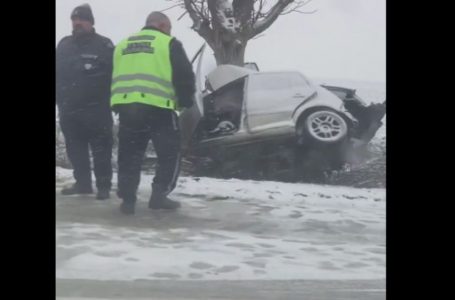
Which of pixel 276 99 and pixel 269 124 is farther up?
pixel 276 99

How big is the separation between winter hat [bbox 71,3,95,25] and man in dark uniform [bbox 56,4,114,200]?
3cm

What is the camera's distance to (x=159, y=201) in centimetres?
471

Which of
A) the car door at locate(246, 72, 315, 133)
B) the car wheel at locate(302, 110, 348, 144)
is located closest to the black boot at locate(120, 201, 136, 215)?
the car door at locate(246, 72, 315, 133)

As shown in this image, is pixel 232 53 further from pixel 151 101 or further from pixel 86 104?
pixel 86 104

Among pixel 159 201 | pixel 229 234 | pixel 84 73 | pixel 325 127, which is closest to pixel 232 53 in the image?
pixel 325 127

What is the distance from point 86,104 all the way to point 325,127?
5.31 feet

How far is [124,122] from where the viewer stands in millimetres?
4734

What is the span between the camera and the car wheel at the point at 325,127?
469 cm

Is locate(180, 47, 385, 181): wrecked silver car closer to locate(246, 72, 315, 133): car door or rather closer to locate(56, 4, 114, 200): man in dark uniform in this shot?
locate(246, 72, 315, 133): car door

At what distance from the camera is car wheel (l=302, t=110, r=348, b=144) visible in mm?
4688

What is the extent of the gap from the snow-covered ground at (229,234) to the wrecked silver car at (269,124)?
0.14 metres

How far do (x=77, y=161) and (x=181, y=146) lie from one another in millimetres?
708

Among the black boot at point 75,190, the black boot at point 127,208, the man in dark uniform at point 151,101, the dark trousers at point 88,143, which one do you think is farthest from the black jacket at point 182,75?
the black boot at point 75,190
